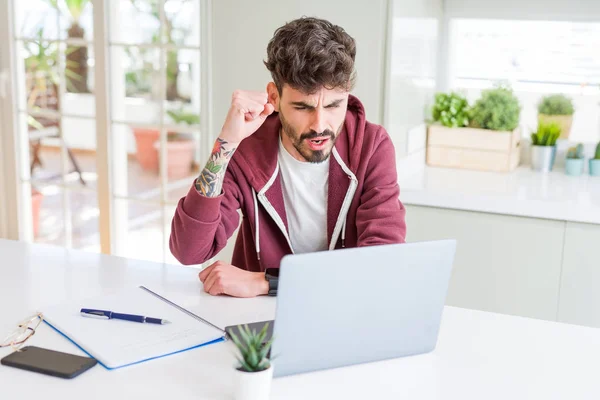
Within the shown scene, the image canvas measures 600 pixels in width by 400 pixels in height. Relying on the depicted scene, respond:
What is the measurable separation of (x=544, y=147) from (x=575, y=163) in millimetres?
141

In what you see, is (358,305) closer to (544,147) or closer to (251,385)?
(251,385)

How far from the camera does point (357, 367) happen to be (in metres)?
1.38

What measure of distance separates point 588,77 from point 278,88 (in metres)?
1.90

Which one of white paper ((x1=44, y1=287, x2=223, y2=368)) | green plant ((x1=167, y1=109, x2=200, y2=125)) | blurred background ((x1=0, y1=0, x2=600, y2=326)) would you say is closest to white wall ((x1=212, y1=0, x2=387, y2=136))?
blurred background ((x1=0, y1=0, x2=600, y2=326))

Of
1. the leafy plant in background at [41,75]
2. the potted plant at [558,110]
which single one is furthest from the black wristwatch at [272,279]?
the leafy plant in background at [41,75]

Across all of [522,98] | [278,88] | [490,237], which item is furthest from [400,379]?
[522,98]

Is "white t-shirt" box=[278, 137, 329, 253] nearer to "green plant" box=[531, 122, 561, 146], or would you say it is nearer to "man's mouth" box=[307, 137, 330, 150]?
"man's mouth" box=[307, 137, 330, 150]

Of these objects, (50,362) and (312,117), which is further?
(312,117)

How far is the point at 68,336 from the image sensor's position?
147 cm

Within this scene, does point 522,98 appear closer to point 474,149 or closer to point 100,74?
point 474,149

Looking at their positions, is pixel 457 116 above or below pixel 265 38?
below

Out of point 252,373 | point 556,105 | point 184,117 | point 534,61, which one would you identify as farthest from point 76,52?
point 252,373

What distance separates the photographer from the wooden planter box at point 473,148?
3.14m

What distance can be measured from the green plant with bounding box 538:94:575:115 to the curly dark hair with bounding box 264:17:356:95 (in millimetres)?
1673
